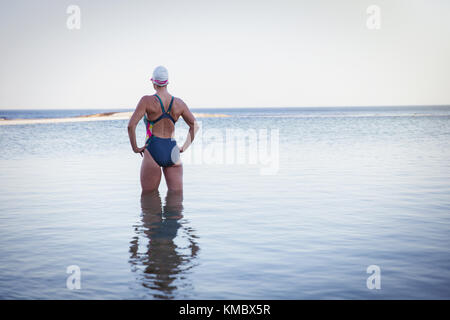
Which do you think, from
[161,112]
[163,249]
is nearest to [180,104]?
[161,112]

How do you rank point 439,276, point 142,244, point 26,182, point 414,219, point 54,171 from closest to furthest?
point 439,276 < point 142,244 < point 414,219 < point 26,182 < point 54,171

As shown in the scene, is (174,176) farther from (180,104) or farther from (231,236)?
(231,236)

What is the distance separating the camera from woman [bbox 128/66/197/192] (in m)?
7.13

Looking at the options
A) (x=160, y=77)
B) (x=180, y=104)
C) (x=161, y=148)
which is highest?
(x=160, y=77)

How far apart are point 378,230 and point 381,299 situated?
7.57ft

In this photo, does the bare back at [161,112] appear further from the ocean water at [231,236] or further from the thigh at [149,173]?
the ocean water at [231,236]

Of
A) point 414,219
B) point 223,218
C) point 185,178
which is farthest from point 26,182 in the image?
point 414,219

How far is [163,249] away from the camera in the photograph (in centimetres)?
514

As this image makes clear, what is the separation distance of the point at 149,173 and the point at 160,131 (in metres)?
0.75

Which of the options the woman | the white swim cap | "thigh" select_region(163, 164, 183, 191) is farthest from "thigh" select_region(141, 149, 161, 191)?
the white swim cap
